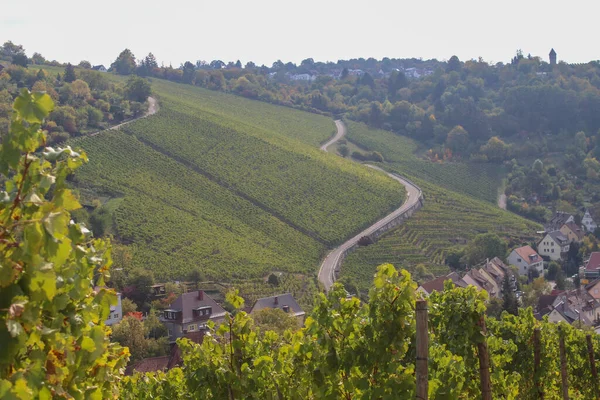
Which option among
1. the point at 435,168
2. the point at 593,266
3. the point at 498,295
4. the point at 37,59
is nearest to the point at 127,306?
the point at 498,295

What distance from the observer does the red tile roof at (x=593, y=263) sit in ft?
185

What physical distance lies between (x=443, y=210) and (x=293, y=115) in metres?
35.5

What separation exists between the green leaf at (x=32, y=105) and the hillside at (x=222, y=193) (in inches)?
1525

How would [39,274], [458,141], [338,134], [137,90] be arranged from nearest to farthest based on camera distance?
[39,274] < [137,90] < [338,134] < [458,141]

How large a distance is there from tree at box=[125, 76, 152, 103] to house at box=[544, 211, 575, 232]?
4317 centimetres

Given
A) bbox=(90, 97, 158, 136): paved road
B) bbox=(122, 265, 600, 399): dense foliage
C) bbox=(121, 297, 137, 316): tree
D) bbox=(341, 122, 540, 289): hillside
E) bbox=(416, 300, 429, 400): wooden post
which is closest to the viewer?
bbox=(416, 300, 429, 400): wooden post

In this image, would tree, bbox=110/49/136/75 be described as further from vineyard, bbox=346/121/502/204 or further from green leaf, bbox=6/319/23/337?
green leaf, bbox=6/319/23/337

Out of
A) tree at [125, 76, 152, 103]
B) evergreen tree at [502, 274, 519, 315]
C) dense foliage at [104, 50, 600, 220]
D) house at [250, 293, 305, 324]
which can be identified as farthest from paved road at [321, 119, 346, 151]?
house at [250, 293, 305, 324]

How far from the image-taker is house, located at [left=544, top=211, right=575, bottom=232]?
6819 cm

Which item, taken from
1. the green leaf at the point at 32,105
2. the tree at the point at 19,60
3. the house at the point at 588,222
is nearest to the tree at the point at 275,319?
the green leaf at the point at 32,105

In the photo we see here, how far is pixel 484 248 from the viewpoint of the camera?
181ft

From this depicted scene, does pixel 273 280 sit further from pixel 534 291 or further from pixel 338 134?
pixel 338 134

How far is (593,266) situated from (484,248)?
31.0 ft

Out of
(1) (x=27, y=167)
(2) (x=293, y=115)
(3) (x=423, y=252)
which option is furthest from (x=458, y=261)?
(1) (x=27, y=167)
